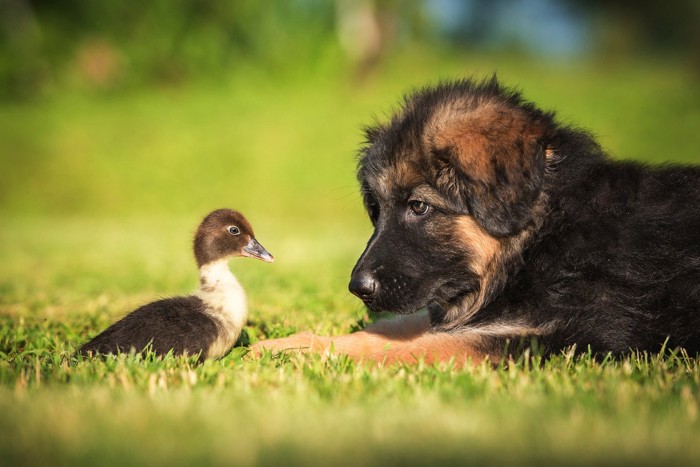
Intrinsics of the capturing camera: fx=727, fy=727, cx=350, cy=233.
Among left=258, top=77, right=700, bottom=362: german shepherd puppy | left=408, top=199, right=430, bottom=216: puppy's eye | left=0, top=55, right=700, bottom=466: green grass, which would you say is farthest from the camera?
left=408, top=199, right=430, bottom=216: puppy's eye

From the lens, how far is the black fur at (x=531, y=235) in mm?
4223

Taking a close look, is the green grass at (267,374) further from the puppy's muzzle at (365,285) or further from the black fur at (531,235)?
the puppy's muzzle at (365,285)

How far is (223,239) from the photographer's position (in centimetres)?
491

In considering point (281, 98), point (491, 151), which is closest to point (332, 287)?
point (491, 151)

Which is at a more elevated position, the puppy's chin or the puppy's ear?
the puppy's ear

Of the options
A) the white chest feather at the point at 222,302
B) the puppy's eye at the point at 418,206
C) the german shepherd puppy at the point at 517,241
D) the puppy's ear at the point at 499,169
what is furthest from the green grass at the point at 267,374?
the puppy's eye at the point at 418,206

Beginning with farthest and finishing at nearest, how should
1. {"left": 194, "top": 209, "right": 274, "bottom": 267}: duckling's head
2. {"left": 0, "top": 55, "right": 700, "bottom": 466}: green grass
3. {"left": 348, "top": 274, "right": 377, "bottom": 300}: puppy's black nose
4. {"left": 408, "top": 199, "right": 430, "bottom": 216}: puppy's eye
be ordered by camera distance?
{"left": 194, "top": 209, "right": 274, "bottom": 267}: duckling's head < {"left": 408, "top": 199, "right": 430, "bottom": 216}: puppy's eye < {"left": 348, "top": 274, "right": 377, "bottom": 300}: puppy's black nose < {"left": 0, "top": 55, "right": 700, "bottom": 466}: green grass

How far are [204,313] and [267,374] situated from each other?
953 mm

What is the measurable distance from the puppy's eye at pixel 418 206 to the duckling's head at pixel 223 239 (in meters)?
1.10

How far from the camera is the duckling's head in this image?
191 inches

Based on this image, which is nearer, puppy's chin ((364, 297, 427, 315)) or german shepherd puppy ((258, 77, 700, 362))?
german shepherd puppy ((258, 77, 700, 362))

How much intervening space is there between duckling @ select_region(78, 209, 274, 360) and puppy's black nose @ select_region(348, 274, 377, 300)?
30.7 inches

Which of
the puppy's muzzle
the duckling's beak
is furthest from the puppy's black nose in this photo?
the duckling's beak

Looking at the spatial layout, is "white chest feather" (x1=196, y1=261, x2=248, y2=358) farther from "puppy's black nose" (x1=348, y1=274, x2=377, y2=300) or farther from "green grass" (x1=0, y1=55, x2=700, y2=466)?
"puppy's black nose" (x1=348, y1=274, x2=377, y2=300)
